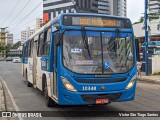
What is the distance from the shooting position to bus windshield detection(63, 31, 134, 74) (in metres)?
9.33

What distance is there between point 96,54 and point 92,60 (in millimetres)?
217

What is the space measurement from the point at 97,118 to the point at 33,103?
146 inches

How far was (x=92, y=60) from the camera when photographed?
9.40 metres

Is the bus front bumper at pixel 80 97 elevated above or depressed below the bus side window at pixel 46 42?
below

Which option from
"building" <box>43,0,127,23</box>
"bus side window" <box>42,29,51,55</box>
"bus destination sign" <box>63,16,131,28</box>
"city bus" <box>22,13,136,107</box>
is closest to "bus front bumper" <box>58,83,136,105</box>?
"city bus" <box>22,13,136,107</box>

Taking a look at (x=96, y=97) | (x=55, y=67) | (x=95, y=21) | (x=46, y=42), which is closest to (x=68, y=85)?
(x=96, y=97)

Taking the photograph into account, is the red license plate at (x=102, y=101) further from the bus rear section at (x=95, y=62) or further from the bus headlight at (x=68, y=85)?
the bus headlight at (x=68, y=85)

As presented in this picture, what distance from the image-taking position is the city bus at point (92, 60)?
9180 millimetres

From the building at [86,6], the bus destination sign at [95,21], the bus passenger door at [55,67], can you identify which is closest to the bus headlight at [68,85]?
the bus passenger door at [55,67]

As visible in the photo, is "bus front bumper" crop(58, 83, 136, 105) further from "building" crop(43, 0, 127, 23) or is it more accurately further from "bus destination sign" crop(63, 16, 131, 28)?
"building" crop(43, 0, 127, 23)

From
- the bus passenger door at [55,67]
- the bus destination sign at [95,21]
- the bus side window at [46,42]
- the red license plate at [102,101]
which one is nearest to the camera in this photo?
the red license plate at [102,101]

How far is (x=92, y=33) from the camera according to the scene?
9609mm

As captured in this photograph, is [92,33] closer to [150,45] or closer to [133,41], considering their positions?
[133,41]

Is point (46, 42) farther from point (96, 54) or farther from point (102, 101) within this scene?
point (102, 101)
